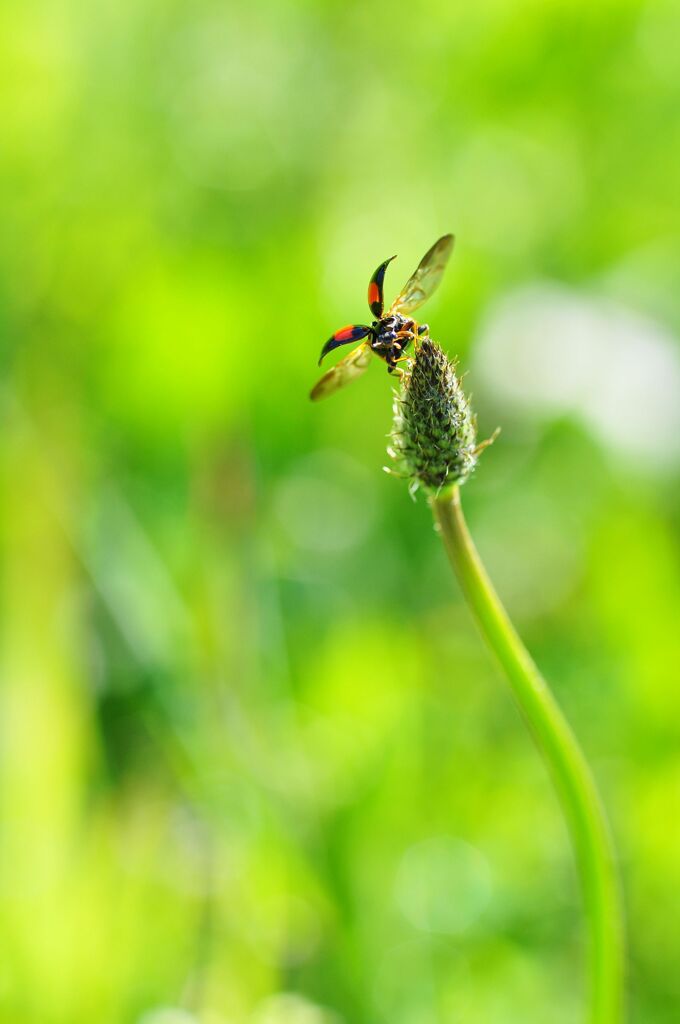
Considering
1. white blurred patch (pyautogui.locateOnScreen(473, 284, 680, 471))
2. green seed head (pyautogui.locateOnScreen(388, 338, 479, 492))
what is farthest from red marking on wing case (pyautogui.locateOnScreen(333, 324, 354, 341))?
A: white blurred patch (pyautogui.locateOnScreen(473, 284, 680, 471))

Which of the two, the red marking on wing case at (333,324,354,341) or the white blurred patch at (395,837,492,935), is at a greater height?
the red marking on wing case at (333,324,354,341)

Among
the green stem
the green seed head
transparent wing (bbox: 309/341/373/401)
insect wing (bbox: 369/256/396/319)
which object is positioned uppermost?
insect wing (bbox: 369/256/396/319)

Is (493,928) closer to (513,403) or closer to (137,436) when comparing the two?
(513,403)

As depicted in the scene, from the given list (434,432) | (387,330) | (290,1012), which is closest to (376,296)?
(387,330)

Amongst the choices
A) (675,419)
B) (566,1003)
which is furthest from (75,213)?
(566,1003)

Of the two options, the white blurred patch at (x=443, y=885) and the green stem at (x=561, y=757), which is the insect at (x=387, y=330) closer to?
the green stem at (x=561, y=757)

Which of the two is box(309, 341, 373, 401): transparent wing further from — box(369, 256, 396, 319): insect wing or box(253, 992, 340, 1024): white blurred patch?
box(253, 992, 340, 1024): white blurred patch

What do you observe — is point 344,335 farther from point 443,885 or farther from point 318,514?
point 318,514
